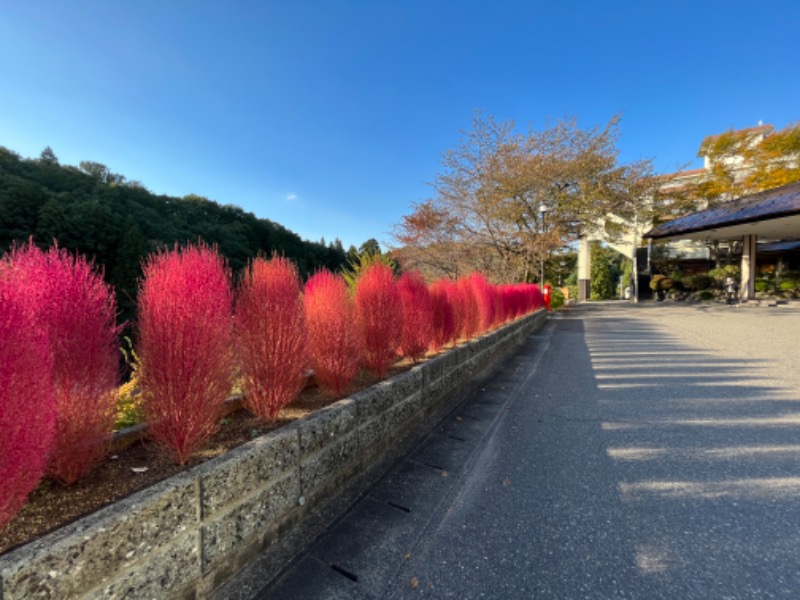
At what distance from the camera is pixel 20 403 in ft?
3.97

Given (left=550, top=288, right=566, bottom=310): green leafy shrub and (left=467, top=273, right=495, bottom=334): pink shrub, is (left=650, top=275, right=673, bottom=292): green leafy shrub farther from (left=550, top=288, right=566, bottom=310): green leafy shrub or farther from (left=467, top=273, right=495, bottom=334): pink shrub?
(left=467, top=273, right=495, bottom=334): pink shrub

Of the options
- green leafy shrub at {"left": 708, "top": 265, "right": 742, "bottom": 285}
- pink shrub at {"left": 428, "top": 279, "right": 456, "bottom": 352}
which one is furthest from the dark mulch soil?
green leafy shrub at {"left": 708, "top": 265, "right": 742, "bottom": 285}

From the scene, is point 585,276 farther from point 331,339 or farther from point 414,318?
point 331,339

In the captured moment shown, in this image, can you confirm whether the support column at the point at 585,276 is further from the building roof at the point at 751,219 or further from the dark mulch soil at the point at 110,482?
the dark mulch soil at the point at 110,482

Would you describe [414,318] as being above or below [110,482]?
above

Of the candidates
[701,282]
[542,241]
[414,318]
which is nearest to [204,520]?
[414,318]

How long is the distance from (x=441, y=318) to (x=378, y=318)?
61.3 inches

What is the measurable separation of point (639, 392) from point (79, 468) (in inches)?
211

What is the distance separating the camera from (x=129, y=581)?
1.22 meters

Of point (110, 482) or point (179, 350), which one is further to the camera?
point (179, 350)

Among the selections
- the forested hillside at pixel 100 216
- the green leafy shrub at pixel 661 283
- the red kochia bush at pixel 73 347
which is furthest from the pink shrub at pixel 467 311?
the green leafy shrub at pixel 661 283

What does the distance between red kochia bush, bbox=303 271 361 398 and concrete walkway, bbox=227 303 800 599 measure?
0.85m

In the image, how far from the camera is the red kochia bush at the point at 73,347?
5.07 ft

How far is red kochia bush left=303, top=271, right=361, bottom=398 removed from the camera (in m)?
2.84
